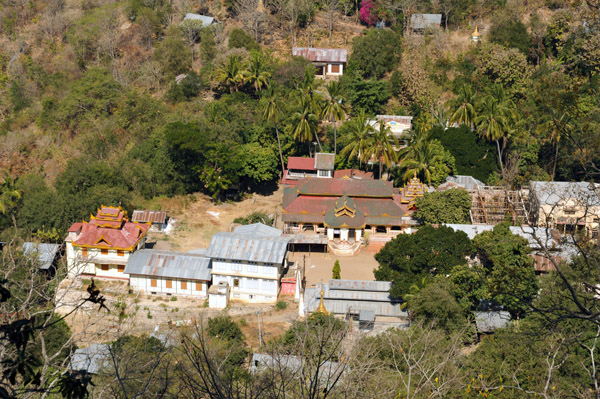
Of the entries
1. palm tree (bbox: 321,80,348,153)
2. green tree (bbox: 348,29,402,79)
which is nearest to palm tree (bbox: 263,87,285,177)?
palm tree (bbox: 321,80,348,153)

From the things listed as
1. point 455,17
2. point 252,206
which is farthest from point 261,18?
point 252,206

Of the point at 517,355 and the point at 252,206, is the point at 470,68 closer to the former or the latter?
the point at 252,206

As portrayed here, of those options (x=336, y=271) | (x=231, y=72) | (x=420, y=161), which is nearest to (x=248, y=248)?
(x=336, y=271)

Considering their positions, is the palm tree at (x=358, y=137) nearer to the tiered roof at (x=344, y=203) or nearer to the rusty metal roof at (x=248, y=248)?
the tiered roof at (x=344, y=203)

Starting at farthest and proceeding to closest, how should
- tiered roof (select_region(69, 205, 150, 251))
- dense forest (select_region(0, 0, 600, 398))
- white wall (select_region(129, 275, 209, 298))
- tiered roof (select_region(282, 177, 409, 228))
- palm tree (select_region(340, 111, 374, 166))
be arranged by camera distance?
palm tree (select_region(340, 111, 374, 166))
tiered roof (select_region(282, 177, 409, 228))
tiered roof (select_region(69, 205, 150, 251))
white wall (select_region(129, 275, 209, 298))
dense forest (select_region(0, 0, 600, 398))

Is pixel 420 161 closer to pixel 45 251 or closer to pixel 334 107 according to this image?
pixel 334 107

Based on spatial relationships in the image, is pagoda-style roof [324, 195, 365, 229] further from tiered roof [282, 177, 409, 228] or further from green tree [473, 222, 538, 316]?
green tree [473, 222, 538, 316]
